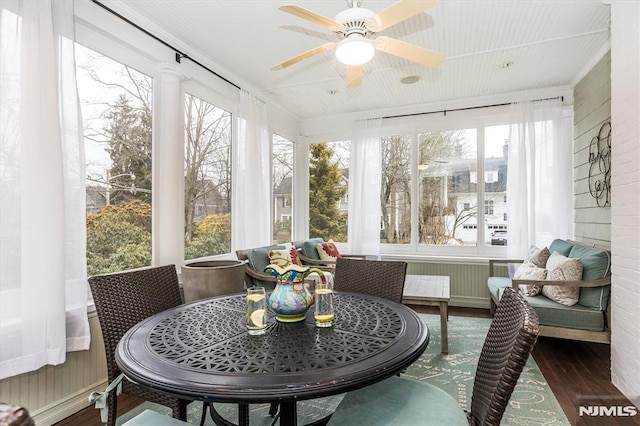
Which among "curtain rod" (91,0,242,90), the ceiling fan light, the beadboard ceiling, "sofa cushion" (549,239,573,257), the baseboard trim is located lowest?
the baseboard trim

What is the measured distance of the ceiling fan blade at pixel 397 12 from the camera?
172 cm

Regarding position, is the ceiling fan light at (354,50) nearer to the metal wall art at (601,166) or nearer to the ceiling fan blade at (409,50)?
the ceiling fan blade at (409,50)

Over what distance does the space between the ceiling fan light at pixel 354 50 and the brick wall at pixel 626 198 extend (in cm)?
172

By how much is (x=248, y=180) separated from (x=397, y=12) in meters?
2.43

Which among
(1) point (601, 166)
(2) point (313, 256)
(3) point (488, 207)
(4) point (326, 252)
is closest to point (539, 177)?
(3) point (488, 207)

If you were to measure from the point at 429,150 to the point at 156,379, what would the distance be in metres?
4.55

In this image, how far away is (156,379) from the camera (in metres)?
1.00

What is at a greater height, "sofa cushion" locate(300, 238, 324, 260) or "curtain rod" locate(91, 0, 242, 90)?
"curtain rod" locate(91, 0, 242, 90)

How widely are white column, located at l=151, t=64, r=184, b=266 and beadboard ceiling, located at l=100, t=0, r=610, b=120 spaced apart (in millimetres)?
420

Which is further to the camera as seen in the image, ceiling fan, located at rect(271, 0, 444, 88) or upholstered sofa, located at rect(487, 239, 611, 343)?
upholstered sofa, located at rect(487, 239, 611, 343)

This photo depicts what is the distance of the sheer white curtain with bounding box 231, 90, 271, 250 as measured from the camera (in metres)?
3.74

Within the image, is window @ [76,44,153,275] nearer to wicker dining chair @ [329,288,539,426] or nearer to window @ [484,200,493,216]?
wicker dining chair @ [329,288,539,426]

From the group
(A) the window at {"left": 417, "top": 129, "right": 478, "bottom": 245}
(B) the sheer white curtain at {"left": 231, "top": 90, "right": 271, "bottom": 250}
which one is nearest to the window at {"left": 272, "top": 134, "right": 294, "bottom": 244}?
(B) the sheer white curtain at {"left": 231, "top": 90, "right": 271, "bottom": 250}

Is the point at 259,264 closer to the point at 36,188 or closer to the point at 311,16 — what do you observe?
the point at 36,188
